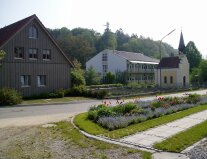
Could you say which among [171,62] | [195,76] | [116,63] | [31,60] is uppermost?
[116,63]

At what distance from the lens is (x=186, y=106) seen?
22672 mm

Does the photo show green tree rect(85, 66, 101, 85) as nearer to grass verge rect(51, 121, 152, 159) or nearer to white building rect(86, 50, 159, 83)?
white building rect(86, 50, 159, 83)

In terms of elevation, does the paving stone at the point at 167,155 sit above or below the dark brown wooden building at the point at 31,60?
below

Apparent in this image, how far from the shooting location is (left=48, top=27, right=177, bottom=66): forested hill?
8956 cm

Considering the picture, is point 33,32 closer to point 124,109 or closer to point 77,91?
point 77,91

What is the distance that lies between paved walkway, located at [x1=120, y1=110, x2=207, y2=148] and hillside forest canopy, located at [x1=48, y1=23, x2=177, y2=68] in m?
68.9

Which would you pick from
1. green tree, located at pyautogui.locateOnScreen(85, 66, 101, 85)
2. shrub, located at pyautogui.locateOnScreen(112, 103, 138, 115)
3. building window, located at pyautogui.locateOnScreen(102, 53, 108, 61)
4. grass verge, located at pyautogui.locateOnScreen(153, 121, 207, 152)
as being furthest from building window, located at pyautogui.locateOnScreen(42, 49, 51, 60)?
building window, located at pyautogui.locateOnScreen(102, 53, 108, 61)

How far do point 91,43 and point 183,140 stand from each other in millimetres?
101292

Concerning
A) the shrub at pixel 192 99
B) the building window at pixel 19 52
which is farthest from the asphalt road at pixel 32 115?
the building window at pixel 19 52

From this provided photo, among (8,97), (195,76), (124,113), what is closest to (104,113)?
(124,113)

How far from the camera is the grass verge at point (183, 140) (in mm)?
10625

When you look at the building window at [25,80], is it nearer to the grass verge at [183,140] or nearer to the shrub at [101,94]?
the shrub at [101,94]

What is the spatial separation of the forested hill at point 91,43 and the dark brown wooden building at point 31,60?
44.2 m

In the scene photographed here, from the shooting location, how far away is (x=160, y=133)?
42.4ft
